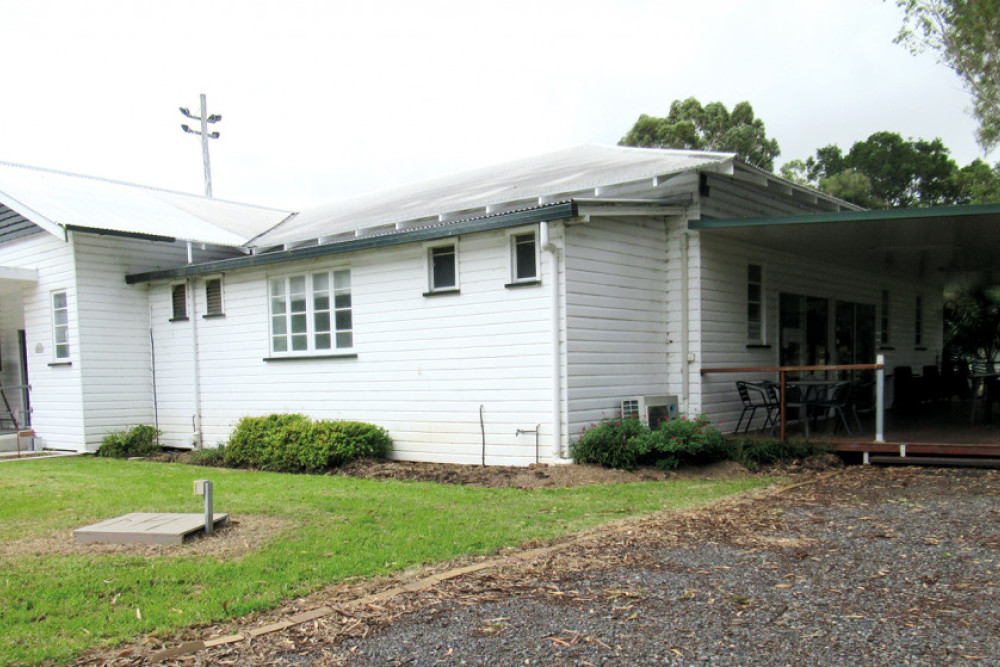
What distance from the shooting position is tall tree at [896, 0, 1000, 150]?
21.2m

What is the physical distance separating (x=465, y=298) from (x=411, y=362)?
4.22 ft

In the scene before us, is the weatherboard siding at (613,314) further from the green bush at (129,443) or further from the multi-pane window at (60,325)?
the multi-pane window at (60,325)

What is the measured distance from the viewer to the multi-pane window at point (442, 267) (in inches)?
383

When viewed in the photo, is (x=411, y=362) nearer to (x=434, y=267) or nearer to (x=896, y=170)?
(x=434, y=267)

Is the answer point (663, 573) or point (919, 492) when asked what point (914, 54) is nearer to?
point (919, 492)

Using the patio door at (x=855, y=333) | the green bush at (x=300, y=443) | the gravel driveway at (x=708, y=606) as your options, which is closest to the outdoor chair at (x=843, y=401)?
the patio door at (x=855, y=333)

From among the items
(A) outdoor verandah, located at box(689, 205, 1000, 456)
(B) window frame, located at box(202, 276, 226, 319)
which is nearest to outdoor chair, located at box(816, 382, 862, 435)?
(A) outdoor verandah, located at box(689, 205, 1000, 456)

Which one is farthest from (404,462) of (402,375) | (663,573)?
(663,573)

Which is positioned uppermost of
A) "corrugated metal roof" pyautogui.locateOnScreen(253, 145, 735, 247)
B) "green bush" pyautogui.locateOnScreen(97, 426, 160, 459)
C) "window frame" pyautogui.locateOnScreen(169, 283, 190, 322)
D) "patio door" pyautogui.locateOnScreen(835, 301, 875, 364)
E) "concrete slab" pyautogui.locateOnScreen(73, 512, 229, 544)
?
"corrugated metal roof" pyautogui.locateOnScreen(253, 145, 735, 247)

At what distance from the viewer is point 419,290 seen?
1000cm

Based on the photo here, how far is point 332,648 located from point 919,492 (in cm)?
609

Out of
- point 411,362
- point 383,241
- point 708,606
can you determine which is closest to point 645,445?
point 411,362

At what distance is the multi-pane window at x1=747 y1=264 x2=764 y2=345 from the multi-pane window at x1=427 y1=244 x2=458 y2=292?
4.63 metres

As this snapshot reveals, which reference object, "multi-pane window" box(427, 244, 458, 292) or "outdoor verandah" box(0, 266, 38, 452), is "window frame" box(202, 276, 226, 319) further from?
"multi-pane window" box(427, 244, 458, 292)
